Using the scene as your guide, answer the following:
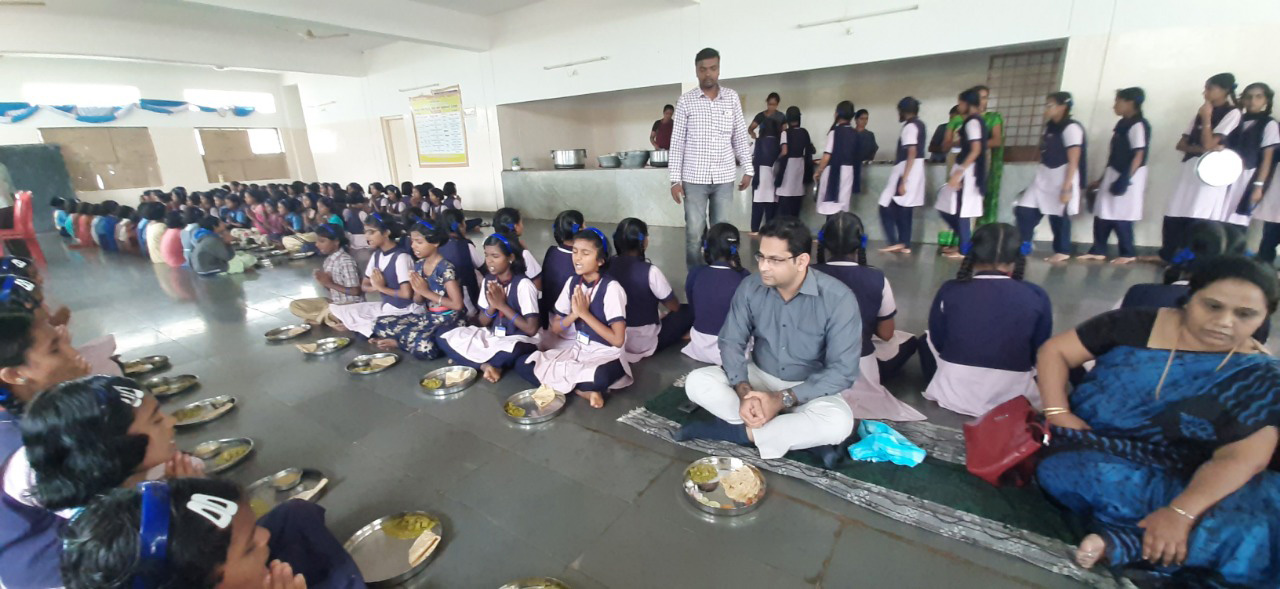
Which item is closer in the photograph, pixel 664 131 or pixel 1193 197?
pixel 1193 197

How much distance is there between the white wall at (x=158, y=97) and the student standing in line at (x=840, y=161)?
14.4 meters

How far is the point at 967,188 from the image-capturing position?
5.31 meters

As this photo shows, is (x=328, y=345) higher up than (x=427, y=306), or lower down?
lower down

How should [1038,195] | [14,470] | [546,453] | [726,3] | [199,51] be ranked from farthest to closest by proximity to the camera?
1. [199,51]
2. [726,3]
3. [1038,195]
4. [546,453]
5. [14,470]

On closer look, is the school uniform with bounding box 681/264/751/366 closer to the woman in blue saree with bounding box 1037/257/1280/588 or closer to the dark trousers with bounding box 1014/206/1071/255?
the woman in blue saree with bounding box 1037/257/1280/588

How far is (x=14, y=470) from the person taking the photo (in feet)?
4.22

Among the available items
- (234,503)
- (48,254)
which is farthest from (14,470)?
(48,254)

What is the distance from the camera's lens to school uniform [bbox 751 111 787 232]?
6.48 metres

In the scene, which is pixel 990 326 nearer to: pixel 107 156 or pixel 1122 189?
pixel 1122 189

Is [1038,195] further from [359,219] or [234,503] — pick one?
[359,219]

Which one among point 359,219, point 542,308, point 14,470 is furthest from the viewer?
point 359,219

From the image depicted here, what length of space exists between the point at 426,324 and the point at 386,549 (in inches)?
73.8

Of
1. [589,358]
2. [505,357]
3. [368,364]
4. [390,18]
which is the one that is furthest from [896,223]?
[390,18]

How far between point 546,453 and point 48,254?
10535mm
